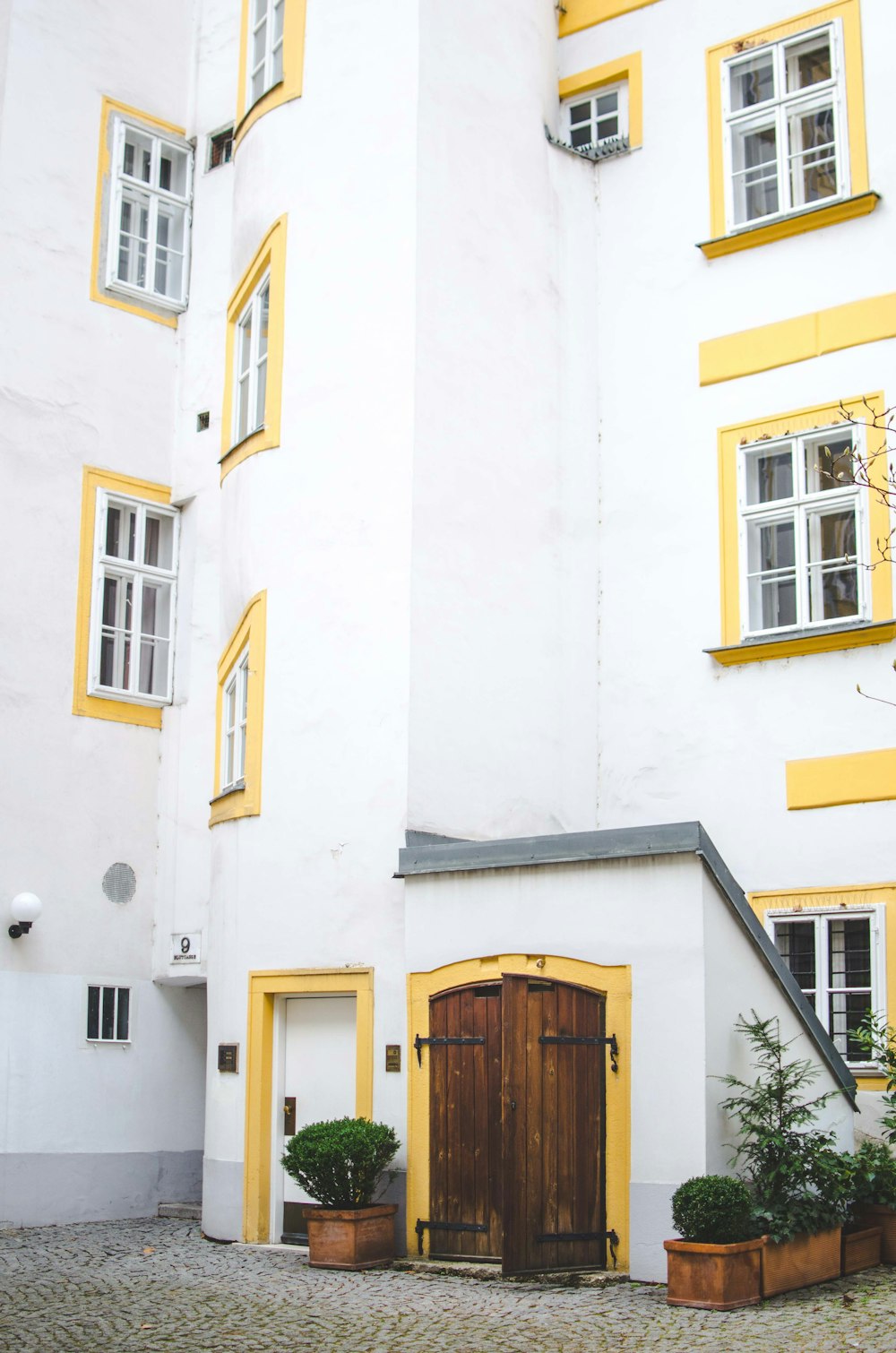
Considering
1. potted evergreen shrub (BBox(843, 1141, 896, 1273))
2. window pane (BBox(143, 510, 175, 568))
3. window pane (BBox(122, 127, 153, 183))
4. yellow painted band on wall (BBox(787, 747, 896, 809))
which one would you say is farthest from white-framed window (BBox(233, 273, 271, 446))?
potted evergreen shrub (BBox(843, 1141, 896, 1273))

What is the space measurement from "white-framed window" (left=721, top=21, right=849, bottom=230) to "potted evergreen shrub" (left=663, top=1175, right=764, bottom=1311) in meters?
8.38

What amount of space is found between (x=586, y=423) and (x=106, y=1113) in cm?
800

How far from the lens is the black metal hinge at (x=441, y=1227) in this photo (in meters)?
11.2

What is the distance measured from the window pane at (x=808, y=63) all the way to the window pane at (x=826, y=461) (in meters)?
3.31

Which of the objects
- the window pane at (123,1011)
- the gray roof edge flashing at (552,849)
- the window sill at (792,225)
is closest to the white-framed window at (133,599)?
the window pane at (123,1011)

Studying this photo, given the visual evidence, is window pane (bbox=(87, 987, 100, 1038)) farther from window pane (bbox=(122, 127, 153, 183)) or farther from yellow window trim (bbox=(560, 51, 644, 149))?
yellow window trim (bbox=(560, 51, 644, 149))

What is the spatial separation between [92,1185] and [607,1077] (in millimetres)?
6732

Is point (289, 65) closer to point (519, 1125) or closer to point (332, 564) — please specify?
point (332, 564)

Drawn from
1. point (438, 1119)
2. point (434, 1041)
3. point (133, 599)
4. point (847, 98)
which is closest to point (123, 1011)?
point (133, 599)

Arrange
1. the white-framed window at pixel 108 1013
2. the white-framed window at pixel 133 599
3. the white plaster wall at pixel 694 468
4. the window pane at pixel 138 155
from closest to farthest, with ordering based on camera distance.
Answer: the white plaster wall at pixel 694 468
the white-framed window at pixel 108 1013
the white-framed window at pixel 133 599
the window pane at pixel 138 155

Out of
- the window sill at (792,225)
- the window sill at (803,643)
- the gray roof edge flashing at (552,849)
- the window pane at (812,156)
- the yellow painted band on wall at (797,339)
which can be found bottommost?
the gray roof edge flashing at (552,849)

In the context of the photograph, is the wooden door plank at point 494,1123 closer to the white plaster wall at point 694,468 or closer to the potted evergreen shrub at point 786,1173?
the potted evergreen shrub at point 786,1173

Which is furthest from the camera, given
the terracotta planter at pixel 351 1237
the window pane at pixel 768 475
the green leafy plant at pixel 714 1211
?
the window pane at pixel 768 475

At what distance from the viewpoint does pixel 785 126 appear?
14.4 meters
